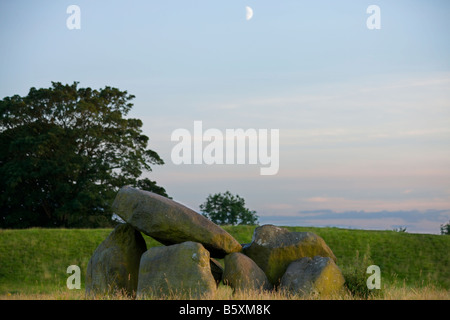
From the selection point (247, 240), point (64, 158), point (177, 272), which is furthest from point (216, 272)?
point (64, 158)

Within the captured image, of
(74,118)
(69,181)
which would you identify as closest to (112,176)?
(69,181)

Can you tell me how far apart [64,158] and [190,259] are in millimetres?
26744

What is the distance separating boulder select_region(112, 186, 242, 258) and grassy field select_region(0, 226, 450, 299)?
31.7ft

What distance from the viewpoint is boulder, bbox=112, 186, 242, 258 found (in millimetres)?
15000

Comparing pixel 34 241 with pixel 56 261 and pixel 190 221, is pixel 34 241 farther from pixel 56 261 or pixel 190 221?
pixel 190 221

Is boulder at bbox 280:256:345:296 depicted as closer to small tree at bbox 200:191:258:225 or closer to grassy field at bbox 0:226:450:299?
grassy field at bbox 0:226:450:299

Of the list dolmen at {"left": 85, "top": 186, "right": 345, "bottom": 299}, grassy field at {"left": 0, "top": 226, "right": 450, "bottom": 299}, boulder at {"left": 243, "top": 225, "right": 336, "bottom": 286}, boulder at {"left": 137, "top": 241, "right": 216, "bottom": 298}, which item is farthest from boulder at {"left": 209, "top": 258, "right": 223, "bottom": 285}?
grassy field at {"left": 0, "top": 226, "right": 450, "bottom": 299}

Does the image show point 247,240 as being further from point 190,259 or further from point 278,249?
point 190,259

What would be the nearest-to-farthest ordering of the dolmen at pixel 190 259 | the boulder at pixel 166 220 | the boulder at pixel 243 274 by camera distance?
the dolmen at pixel 190 259 < the boulder at pixel 243 274 < the boulder at pixel 166 220

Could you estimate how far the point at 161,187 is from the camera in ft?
134

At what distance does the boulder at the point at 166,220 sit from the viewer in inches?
591

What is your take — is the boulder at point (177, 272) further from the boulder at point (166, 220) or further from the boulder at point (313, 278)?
the boulder at point (313, 278)

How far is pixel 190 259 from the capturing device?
14133 millimetres

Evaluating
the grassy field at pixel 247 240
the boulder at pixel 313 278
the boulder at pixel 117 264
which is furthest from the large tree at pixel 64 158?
the boulder at pixel 313 278
